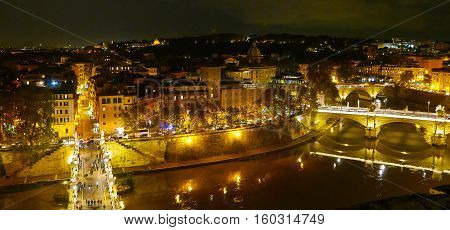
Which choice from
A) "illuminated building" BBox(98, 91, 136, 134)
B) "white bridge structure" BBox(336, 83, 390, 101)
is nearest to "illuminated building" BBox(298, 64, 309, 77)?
"white bridge structure" BBox(336, 83, 390, 101)

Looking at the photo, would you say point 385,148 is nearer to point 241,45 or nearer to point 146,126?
point 146,126

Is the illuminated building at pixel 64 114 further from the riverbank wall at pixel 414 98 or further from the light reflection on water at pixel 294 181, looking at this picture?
the riverbank wall at pixel 414 98

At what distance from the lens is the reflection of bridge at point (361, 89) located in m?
23.3

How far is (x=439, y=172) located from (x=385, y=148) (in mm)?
2631

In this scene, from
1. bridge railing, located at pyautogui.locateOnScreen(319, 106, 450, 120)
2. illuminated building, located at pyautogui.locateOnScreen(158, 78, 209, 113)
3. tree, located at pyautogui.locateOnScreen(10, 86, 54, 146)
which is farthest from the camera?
bridge railing, located at pyautogui.locateOnScreen(319, 106, 450, 120)

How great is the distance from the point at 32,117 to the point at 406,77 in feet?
70.6

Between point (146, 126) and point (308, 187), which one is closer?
point (308, 187)

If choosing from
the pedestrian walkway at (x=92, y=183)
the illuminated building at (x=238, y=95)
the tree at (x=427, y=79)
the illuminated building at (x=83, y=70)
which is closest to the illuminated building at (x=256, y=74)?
the illuminated building at (x=238, y=95)

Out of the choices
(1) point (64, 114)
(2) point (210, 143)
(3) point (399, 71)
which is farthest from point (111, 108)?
(3) point (399, 71)

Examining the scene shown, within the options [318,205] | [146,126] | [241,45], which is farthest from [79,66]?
[241,45]

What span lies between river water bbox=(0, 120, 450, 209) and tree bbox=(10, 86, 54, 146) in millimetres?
1574

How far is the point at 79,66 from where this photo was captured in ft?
73.2

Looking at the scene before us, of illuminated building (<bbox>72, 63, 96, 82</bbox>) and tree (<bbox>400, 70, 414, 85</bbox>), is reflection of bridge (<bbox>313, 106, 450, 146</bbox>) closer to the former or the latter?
illuminated building (<bbox>72, 63, 96, 82</bbox>)

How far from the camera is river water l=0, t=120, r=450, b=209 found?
9.26m
